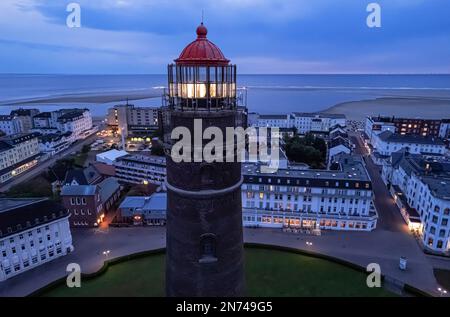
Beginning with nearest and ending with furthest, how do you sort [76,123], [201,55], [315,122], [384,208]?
[201,55], [384,208], [76,123], [315,122]

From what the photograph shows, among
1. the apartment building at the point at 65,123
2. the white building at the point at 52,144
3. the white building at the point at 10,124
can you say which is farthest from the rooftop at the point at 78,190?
the white building at the point at 10,124

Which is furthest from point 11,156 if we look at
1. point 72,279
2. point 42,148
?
point 72,279

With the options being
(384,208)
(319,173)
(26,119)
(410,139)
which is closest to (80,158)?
(26,119)

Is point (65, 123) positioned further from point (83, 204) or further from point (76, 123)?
point (83, 204)

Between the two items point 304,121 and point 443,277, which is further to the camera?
point 304,121

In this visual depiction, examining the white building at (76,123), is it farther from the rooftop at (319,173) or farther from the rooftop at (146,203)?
the rooftop at (319,173)
